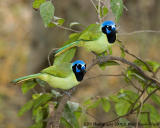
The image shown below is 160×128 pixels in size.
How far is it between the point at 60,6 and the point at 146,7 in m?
4.61

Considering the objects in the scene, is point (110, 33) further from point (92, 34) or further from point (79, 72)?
point (79, 72)

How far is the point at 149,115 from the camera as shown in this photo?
6.78 ft

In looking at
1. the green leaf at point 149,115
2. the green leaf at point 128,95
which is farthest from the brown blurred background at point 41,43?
the green leaf at point 149,115

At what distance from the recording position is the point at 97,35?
2076 millimetres

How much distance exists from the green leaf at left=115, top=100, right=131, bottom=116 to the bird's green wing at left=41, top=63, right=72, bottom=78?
418 millimetres

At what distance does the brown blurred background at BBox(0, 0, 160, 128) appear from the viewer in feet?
13.9

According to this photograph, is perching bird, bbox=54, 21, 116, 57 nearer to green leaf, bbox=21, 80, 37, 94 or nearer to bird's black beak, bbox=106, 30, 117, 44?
bird's black beak, bbox=106, 30, 117, 44

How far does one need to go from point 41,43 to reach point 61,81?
2.34m

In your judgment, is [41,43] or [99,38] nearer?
[99,38]

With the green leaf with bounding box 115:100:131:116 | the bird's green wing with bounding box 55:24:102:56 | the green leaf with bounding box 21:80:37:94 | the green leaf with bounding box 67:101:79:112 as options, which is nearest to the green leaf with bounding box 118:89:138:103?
the green leaf with bounding box 115:100:131:116

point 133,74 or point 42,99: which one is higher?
point 133,74

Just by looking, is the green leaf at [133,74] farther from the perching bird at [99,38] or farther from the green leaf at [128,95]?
the perching bird at [99,38]

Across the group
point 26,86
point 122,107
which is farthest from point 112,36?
point 26,86

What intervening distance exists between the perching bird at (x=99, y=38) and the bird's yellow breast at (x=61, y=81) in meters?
0.17
